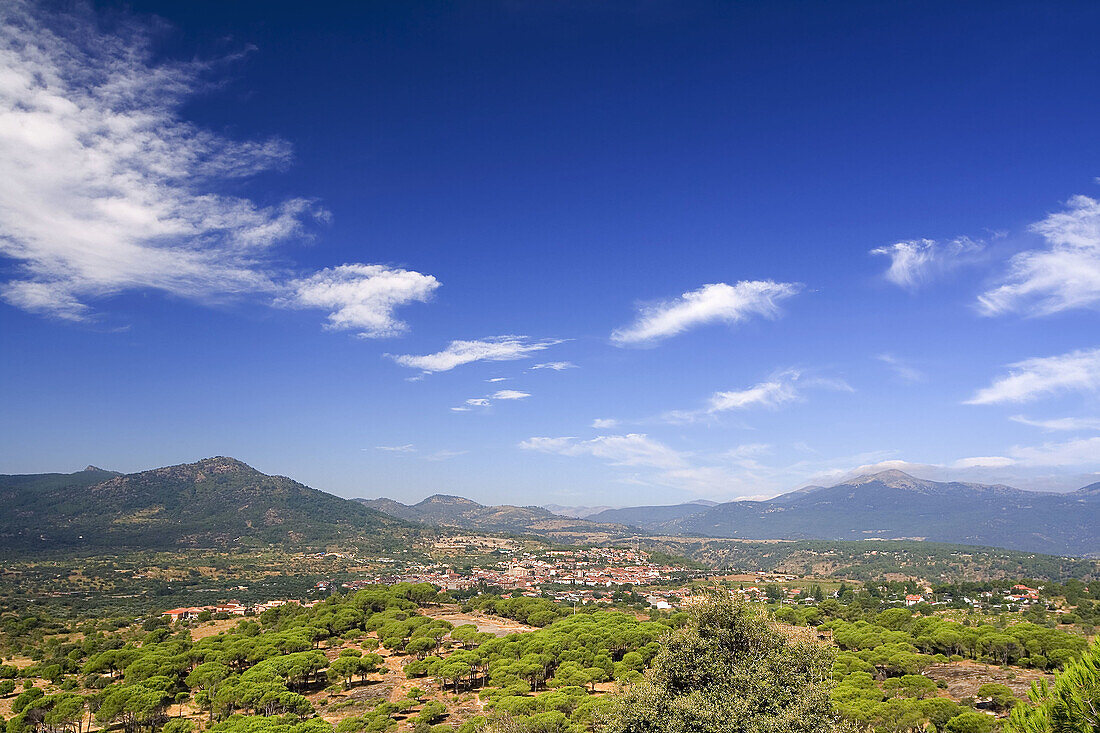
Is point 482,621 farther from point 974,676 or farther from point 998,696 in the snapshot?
point 998,696

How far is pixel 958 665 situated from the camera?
42.3 meters

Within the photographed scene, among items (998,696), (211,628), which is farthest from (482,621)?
(998,696)

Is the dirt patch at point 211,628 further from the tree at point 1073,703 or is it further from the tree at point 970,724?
the tree at point 1073,703

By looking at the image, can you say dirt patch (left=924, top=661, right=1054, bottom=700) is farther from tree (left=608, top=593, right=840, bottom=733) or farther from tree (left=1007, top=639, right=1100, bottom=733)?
tree (left=1007, top=639, right=1100, bottom=733)

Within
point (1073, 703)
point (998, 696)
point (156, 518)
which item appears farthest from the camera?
point (156, 518)

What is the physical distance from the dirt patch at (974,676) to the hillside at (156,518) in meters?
155

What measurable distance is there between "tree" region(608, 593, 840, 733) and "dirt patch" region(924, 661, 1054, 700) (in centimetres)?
2559

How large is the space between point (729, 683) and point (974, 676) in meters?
35.0

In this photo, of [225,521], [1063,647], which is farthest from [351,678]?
[225,521]

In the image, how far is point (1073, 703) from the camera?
12039mm

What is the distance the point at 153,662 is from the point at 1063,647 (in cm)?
6180

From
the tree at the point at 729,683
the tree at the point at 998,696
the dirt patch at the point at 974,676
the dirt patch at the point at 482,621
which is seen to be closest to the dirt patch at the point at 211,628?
the dirt patch at the point at 482,621

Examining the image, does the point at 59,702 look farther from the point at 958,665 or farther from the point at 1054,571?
the point at 1054,571

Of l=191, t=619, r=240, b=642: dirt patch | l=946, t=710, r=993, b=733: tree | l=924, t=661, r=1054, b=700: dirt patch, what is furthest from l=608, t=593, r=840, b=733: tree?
l=191, t=619, r=240, b=642: dirt patch
